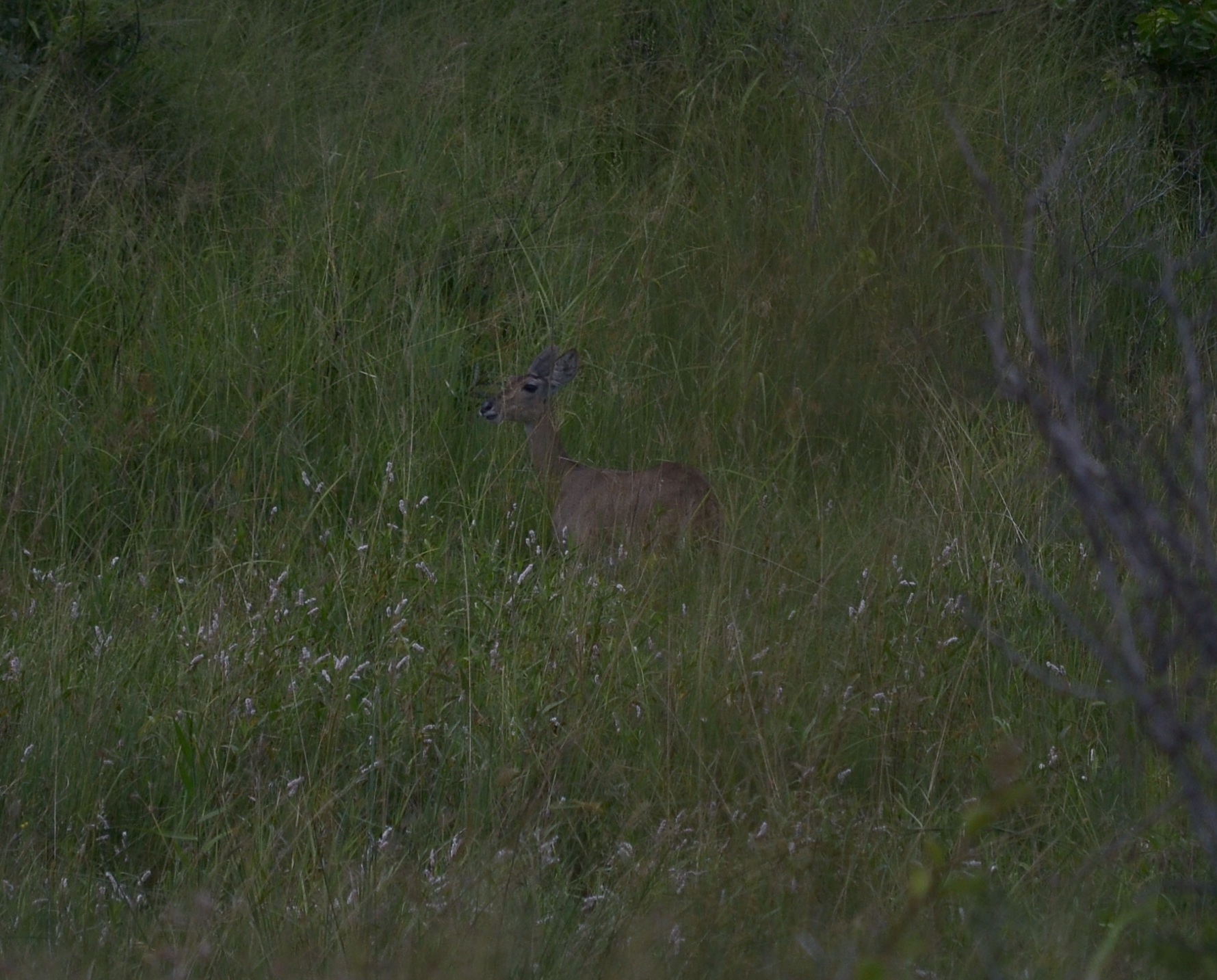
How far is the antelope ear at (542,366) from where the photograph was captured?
5.88 metres

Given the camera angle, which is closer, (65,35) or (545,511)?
(545,511)

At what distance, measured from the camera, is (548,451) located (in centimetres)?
587

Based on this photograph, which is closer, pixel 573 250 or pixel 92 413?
pixel 92 413

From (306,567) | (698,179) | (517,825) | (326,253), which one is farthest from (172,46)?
(517,825)

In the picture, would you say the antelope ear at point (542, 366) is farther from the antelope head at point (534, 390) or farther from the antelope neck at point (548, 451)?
the antelope neck at point (548, 451)

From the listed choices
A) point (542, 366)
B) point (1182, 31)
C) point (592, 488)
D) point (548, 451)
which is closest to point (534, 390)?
point (542, 366)

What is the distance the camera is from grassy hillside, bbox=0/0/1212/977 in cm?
272

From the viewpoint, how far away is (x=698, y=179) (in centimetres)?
704

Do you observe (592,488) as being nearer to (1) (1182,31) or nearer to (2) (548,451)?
(2) (548,451)

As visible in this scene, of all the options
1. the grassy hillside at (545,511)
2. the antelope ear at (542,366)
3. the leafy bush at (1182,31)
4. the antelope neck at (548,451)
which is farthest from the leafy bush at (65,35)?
the leafy bush at (1182,31)

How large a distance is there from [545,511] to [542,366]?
906mm

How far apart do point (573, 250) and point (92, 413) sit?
82.1 inches

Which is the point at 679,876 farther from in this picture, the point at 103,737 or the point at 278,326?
the point at 278,326

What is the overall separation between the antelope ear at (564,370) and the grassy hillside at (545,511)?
165 millimetres
